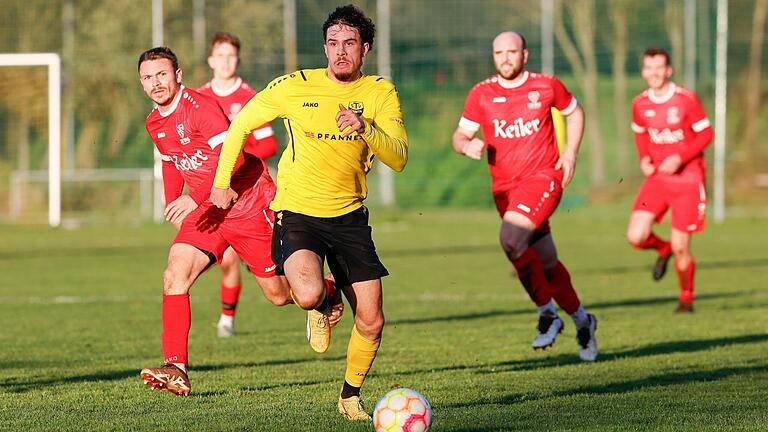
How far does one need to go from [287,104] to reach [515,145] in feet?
11.3

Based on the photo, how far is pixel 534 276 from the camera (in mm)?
9906

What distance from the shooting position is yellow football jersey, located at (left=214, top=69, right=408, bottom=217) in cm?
699

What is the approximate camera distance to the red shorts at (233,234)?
813 cm

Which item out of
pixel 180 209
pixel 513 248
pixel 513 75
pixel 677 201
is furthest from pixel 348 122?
pixel 677 201

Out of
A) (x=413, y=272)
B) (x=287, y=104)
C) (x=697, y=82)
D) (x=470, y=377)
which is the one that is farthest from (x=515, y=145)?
(x=697, y=82)

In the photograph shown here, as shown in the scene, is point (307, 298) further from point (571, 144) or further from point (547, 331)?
point (571, 144)

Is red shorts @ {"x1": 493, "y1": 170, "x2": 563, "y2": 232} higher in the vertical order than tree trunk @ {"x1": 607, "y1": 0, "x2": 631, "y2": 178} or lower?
lower

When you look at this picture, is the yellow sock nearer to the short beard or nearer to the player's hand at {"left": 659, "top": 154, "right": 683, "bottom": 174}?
the short beard

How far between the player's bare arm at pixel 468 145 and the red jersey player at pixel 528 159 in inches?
0.4

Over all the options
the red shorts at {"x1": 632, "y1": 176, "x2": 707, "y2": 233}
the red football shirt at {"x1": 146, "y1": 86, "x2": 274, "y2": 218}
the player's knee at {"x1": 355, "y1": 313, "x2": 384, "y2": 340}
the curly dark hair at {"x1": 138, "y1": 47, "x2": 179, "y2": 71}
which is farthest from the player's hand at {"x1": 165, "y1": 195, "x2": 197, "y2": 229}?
the red shorts at {"x1": 632, "y1": 176, "x2": 707, "y2": 233}

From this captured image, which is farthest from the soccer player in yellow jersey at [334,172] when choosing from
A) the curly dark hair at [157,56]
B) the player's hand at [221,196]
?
the curly dark hair at [157,56]

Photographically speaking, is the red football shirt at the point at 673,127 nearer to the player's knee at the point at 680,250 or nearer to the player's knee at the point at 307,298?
the player's knee at the point at 680,250

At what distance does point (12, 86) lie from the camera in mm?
31188

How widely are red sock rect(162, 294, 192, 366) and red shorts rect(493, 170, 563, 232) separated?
2.98 m
